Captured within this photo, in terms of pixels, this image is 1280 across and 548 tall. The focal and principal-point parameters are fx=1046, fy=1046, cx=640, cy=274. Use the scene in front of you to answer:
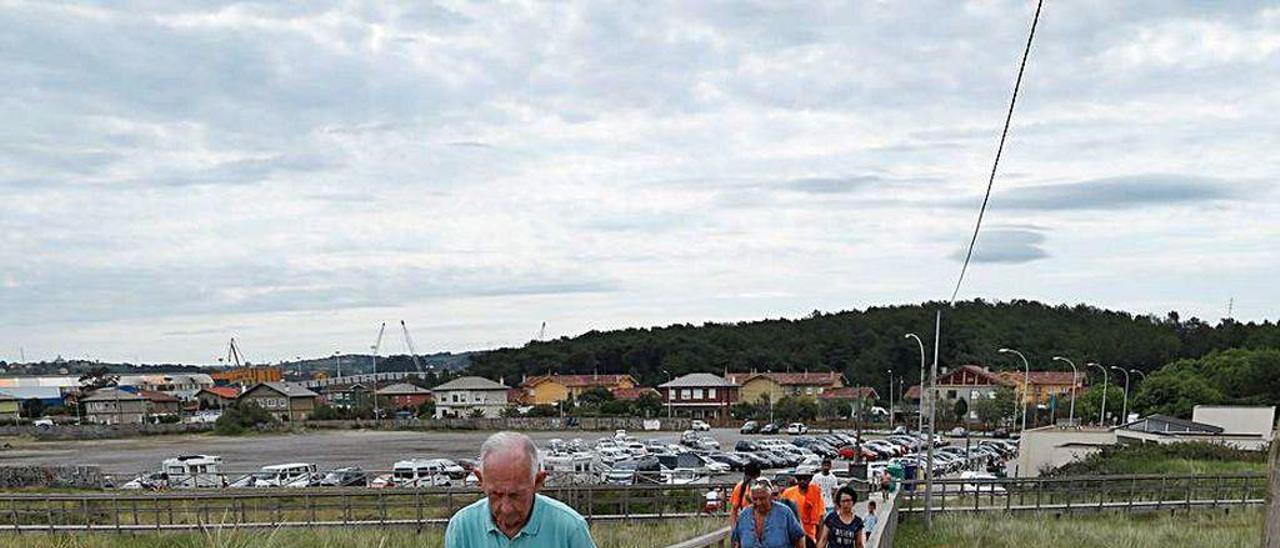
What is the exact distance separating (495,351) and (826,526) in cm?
16479

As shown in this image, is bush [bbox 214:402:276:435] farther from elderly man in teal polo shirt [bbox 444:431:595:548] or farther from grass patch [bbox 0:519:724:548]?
elderly man in teal polo shirt [bbox 444:431:595:548]

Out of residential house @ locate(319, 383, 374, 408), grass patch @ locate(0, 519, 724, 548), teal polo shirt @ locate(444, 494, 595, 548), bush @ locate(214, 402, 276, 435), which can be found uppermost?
teal polo shirt @ locate(444, 494, 595, 548)

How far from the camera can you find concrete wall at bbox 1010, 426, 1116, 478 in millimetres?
41688

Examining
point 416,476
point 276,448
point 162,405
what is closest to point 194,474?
point 416,476

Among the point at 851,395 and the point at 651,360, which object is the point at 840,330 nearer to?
the point at 651,360

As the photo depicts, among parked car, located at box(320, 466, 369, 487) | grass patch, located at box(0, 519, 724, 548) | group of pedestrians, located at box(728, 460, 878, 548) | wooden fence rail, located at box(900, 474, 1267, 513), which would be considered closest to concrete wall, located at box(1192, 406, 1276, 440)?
wooden fence rail, located at box(900, 474, 1267, 513)

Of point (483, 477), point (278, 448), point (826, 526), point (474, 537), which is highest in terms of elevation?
point (483, 477)

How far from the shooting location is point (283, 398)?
119 metres

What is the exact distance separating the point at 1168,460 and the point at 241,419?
79.9 metres

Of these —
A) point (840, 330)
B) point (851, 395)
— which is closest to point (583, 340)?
point (840, 330)

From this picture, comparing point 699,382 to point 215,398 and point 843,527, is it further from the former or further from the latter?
point 843,527

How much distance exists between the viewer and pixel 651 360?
157m

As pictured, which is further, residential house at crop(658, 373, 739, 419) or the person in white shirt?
residential house at crop(658, 373, 739, 419)

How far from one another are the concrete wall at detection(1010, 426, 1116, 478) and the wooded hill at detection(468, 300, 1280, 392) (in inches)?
2840
